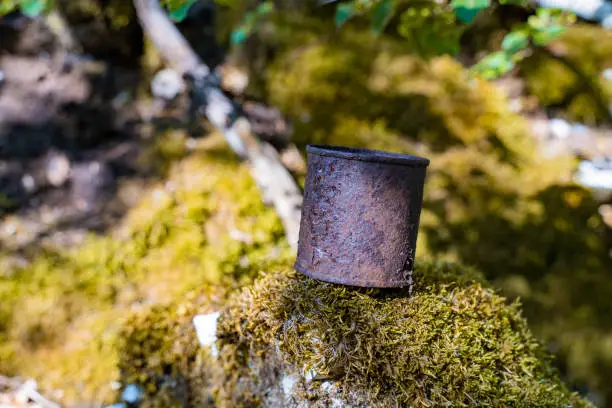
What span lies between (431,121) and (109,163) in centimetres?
386

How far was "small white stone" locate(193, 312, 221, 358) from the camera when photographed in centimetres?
275

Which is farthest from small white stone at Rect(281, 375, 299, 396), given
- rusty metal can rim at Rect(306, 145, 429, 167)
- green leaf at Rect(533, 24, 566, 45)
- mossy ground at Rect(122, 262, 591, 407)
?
green leaf at Rect(533, 24, 566, 45)

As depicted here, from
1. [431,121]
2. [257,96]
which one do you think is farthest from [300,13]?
[431,121]

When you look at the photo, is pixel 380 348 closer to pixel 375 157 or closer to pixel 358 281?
pixel 358 281


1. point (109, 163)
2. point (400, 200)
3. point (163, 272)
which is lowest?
point (163, 272)

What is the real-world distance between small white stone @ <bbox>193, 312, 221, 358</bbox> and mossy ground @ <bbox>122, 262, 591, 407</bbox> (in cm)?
6

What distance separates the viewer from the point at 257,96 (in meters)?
6.21

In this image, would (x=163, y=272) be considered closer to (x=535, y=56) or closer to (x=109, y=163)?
(x=109, y=163)

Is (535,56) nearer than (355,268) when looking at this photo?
No

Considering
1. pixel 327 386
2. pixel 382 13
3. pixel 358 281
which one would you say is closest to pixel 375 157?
pixel 358 281

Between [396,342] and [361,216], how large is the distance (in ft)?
2.03

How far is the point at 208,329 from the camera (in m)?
2.78

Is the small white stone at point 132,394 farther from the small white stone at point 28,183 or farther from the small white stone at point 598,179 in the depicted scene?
the small white stone at point 598,179

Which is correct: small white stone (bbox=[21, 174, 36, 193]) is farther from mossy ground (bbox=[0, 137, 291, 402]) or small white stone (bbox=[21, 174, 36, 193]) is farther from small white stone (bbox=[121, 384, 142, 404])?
small white stone (bbox=[121, 384, 142, 404])
